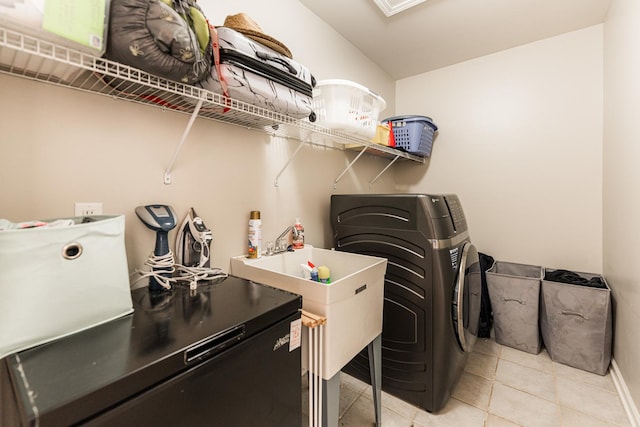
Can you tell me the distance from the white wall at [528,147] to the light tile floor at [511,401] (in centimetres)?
92

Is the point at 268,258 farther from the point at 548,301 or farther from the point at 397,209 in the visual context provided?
the point at 548,301

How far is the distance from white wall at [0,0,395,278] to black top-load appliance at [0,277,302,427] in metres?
0.43

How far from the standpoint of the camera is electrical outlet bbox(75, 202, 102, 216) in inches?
39.9

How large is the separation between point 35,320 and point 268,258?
1.02m

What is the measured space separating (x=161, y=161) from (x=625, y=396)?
2879 mm

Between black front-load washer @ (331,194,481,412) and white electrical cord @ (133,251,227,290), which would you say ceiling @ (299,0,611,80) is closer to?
black front-load washer @ (331,194,481,412)

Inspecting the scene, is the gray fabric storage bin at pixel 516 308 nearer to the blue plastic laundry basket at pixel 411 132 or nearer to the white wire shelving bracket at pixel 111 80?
the blue plastic laundry basket at pixel 411 132

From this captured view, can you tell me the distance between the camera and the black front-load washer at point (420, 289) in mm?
1606

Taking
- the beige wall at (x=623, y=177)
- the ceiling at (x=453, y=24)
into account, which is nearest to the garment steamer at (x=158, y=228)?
the ceiling at (x=453, y=24)

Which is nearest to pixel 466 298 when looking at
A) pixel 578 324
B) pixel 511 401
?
pixel 511 401

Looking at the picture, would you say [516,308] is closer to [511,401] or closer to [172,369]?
[511,401]

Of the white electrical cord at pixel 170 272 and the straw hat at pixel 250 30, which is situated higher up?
the straw hat at pixel 250 30

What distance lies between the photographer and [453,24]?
2.20m

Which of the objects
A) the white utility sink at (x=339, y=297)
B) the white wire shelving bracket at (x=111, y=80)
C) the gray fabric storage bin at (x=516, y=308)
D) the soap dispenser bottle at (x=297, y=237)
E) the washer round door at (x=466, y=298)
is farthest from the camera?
the gray fabric storage bin at (x=516, y=308)
